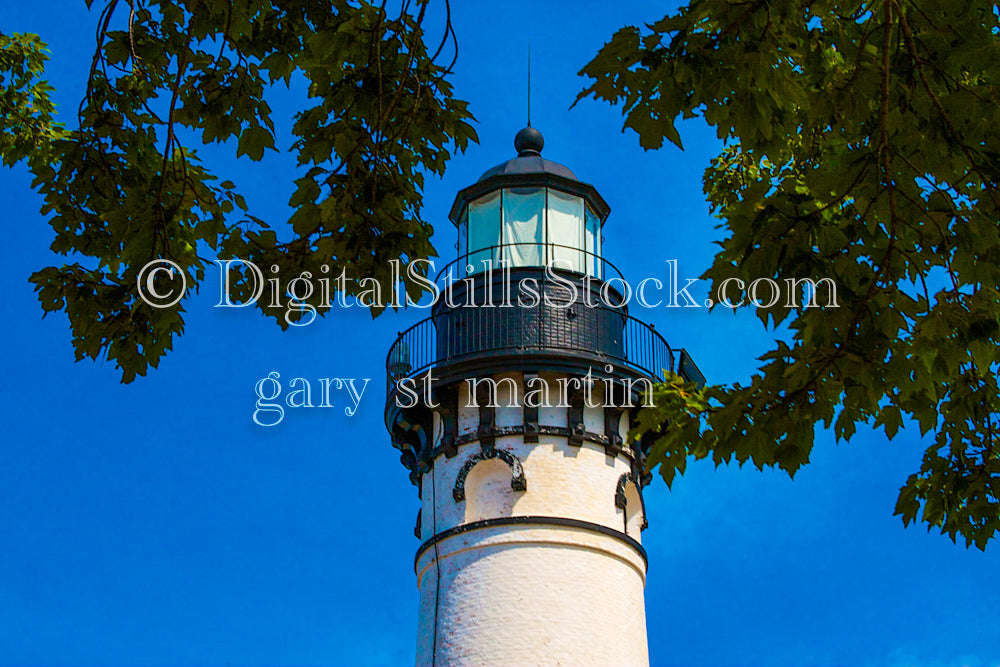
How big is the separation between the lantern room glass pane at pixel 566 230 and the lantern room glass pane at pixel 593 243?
0.15 metres

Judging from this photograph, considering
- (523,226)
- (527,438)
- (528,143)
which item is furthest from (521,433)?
(528,143)

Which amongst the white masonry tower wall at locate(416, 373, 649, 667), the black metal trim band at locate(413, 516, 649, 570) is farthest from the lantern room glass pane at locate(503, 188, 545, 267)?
the black metal trim band at locate(413, 516, 649, 570)

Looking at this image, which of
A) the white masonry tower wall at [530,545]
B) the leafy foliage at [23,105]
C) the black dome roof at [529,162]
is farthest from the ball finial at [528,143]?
the leafy foliage at [23,105]

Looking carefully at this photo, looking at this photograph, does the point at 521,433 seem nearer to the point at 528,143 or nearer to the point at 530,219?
the point at 530,219

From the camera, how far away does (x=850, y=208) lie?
20.8 ft

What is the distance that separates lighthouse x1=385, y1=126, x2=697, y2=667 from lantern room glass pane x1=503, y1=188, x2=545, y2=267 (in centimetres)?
3

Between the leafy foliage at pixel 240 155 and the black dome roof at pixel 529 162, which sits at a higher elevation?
the black dome roof at pixel 529 162

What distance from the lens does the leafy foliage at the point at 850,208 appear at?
19.6ft

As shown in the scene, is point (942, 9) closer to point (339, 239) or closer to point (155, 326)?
point (339, 239)

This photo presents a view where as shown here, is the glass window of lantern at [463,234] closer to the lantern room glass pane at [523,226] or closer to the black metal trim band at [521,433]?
the lantern room glass pane at [523,226]

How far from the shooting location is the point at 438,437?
19.8 meters

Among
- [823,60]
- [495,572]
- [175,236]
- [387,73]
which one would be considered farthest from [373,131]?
[495,572]

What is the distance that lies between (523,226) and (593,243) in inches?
52.2

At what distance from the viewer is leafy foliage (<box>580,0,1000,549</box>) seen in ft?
19.6
